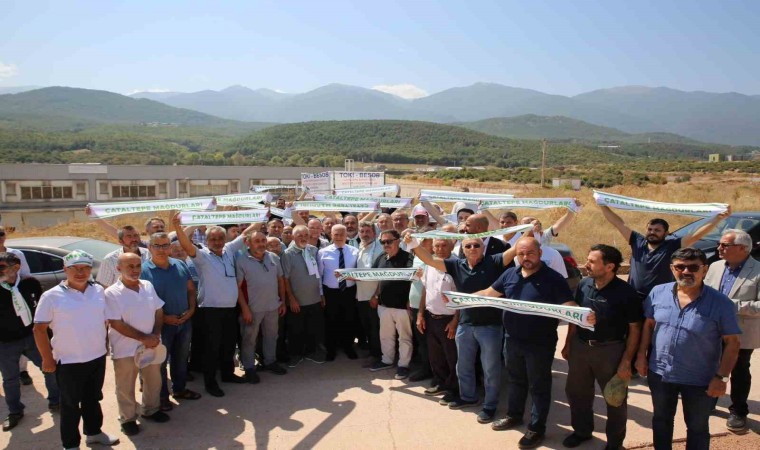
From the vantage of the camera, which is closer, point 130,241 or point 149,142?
point 130,241

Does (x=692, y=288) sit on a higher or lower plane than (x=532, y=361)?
higher

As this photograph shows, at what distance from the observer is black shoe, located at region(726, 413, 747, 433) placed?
5.04m

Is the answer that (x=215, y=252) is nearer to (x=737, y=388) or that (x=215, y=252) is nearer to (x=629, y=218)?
(x=737, y=388)

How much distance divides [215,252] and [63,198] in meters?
55.8

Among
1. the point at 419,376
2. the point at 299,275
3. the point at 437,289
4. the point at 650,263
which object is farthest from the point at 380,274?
the point at 650,263

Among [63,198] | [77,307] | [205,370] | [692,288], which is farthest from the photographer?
[63,198]

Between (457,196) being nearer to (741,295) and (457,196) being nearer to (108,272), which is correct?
(741,295)

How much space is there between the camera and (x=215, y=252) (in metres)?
6.12

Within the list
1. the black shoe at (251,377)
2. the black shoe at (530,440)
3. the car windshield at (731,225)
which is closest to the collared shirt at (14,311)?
the black shoe at (251,377)

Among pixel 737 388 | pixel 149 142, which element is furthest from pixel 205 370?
pixel 149 142

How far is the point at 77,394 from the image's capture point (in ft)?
15.1

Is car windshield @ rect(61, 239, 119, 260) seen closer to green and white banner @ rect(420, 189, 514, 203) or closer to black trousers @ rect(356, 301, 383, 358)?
black trousers @ rect(356, 301, 383, 358)

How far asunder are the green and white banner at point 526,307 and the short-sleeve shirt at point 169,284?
2759mm

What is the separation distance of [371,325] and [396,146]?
121 metres
